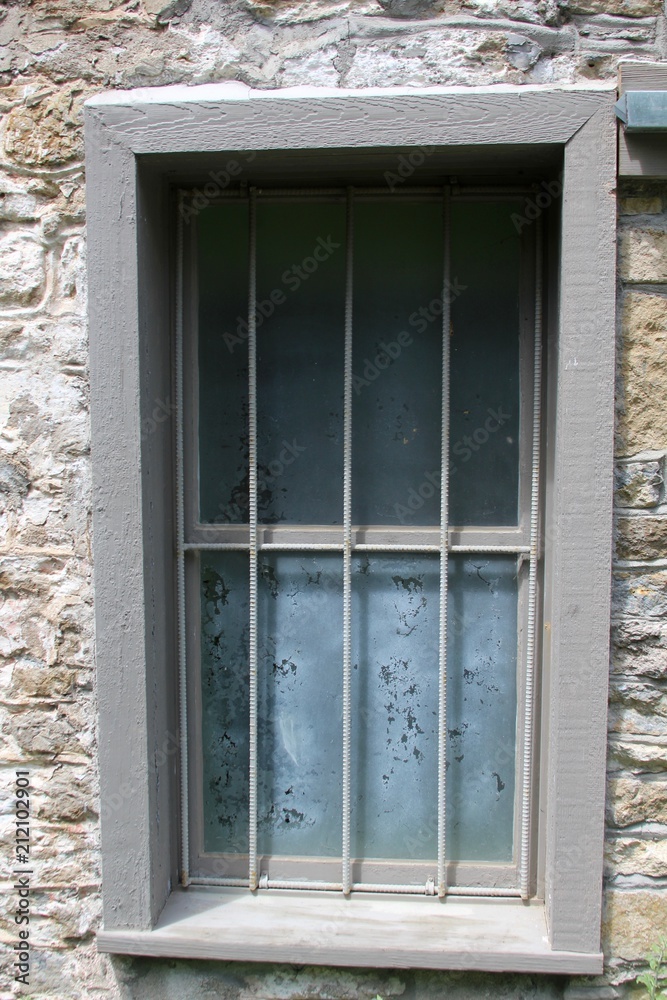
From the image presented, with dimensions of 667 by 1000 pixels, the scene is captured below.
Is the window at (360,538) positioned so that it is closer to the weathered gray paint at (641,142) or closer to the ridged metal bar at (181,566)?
the ridged metal bar at (181,566)

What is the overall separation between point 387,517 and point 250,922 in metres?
1.10

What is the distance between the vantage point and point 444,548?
1.94 metres

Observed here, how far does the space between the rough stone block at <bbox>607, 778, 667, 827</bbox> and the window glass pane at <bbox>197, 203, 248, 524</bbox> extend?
1.15 meters

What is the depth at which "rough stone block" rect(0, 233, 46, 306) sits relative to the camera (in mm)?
1841

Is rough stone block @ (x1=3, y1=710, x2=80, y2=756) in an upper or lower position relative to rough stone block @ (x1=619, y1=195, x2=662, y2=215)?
lower

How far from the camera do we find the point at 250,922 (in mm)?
1887

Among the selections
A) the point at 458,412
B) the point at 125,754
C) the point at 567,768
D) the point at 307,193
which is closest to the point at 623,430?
the point at 458,412

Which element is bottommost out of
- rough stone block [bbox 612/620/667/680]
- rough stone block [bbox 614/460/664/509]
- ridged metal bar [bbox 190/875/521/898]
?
ridged metal bar [bbox 190/875/521/898]

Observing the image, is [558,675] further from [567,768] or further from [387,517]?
[387,517]

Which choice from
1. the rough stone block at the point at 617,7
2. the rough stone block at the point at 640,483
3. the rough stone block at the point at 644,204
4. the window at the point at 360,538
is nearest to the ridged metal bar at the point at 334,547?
the window at the point at 360,538

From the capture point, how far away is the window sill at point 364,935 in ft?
5.86

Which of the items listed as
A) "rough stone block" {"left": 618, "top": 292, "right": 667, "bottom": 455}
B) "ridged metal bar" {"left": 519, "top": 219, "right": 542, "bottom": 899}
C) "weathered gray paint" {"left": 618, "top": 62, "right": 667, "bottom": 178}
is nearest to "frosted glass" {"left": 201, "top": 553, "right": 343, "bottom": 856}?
"ridged metal bar" {"left": 519, "top": 219, "right": 542, "bottom": 899}

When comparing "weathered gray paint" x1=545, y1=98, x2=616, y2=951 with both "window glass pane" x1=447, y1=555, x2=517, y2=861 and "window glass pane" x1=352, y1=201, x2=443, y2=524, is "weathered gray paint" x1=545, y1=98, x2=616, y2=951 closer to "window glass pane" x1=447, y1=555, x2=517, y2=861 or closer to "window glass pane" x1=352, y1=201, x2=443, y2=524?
"window glass pane" x1=447, y1=555, x2=517, y2=861

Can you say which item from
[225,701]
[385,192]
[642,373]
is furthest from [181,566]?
[642,373]
